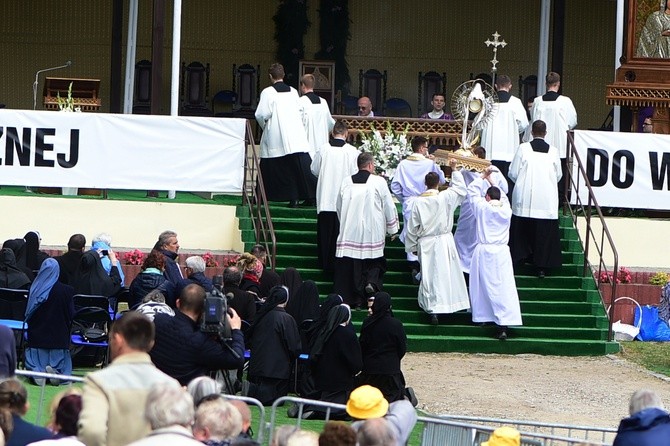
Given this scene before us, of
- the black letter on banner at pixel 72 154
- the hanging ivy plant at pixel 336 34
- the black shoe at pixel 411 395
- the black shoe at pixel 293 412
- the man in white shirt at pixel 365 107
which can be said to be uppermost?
the hanging ivy plant at pixel 336 34

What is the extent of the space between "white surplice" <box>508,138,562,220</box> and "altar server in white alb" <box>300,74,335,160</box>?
2540mm

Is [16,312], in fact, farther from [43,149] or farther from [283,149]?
[283,149]

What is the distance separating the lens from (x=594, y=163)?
19.3 metres

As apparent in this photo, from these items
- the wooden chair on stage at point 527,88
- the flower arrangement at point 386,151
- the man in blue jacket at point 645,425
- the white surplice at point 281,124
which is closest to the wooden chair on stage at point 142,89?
the wooden chair on stage at point 527,88

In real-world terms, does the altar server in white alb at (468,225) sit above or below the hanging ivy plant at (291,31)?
below

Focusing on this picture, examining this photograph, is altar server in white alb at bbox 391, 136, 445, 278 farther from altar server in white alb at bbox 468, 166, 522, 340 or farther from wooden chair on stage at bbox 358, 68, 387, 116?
wooden chair on stage at bbox 358, 68, 387, 116

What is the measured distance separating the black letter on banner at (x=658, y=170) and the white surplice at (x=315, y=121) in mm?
3858

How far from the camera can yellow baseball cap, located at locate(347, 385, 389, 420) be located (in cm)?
883

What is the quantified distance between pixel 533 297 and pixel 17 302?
6007 millimetres

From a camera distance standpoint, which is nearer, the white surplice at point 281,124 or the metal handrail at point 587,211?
the metal handrail at point 587,211

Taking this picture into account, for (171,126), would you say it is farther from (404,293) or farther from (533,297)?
(533,297)

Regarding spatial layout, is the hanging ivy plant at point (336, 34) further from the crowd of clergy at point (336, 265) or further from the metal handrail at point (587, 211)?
the metal handrail at point (587, 211)

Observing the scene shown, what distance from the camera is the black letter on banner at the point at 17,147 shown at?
18531 mm

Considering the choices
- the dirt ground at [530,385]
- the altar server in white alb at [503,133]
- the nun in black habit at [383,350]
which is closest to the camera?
the nun in black habit at [383,350]
